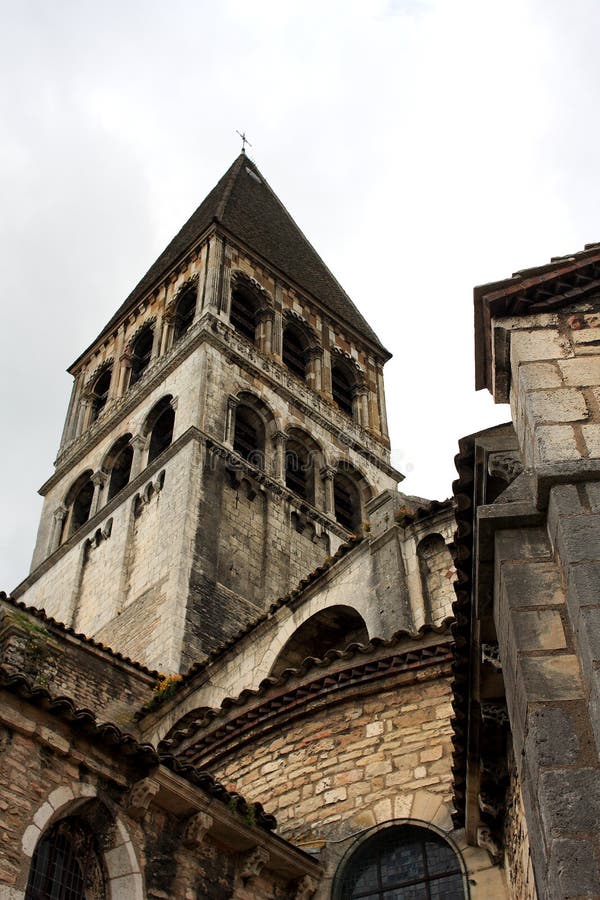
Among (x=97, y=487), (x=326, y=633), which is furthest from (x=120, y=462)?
(x=326, y=633)

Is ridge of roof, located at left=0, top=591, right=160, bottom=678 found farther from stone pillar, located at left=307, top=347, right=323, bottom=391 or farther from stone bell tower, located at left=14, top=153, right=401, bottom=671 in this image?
stone pillar, located at left=307, top=347, right=323, bottom=391

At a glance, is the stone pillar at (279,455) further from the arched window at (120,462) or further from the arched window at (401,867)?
the arched window at (401,867)

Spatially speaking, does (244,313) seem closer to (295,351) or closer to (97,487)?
(295,351)

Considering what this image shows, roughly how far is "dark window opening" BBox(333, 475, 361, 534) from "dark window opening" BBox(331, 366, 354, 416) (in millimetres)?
3785

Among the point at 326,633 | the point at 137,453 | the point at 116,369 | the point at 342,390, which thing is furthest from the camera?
the point at 342,390

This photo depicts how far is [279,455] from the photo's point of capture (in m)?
24.6

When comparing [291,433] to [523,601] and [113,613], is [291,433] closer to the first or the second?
[113,613]

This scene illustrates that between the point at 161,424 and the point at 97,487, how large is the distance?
7.48 ft

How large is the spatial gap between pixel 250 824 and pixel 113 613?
1333 cm

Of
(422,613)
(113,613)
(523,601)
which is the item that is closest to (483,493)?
(523,601)

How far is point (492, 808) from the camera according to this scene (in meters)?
6.43

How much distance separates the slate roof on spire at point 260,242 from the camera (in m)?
32.0

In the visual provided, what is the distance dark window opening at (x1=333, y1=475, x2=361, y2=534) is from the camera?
83.6 ft

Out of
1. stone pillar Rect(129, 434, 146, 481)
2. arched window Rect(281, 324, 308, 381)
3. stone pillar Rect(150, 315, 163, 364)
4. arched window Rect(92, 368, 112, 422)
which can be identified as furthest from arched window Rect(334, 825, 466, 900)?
arched window Rect(92, 368, 112, 422)
